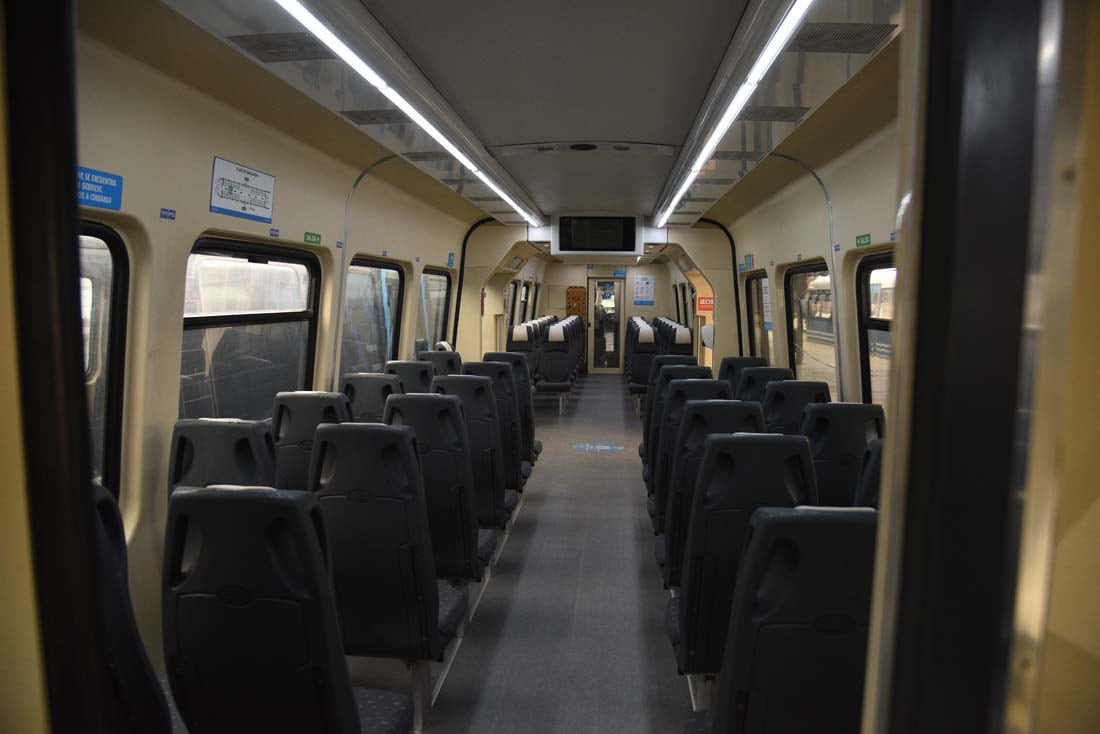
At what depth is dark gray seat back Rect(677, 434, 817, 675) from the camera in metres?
2.69

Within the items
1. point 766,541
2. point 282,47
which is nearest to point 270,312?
point 282,47

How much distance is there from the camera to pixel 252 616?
182 cm

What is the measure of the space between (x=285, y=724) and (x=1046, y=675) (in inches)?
72.3

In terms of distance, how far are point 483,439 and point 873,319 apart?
333 cm

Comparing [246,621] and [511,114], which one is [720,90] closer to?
[511,114]

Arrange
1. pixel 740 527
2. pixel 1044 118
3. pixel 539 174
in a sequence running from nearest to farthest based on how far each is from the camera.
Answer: pixel 1044 118, pixel 740 527, pixel 539 174

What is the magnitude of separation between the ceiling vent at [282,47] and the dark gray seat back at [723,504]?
2188mm

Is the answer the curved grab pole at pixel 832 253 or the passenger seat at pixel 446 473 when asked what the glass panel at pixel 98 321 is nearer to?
the passenger seat at pixel 446 473

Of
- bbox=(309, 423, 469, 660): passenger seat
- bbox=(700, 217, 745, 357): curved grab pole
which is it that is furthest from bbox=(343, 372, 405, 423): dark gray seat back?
bbox=(700, 217, 745, 357): curved grab pole

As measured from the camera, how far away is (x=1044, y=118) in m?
0.69

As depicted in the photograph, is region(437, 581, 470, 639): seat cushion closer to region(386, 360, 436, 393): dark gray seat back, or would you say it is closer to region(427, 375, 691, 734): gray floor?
region(427, 375, 691, 734): gray floor

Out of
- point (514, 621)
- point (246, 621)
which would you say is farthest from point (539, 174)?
point (246, 621)

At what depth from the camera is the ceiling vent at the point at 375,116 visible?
12.4 ft

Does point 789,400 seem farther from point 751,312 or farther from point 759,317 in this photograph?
point 751,312
